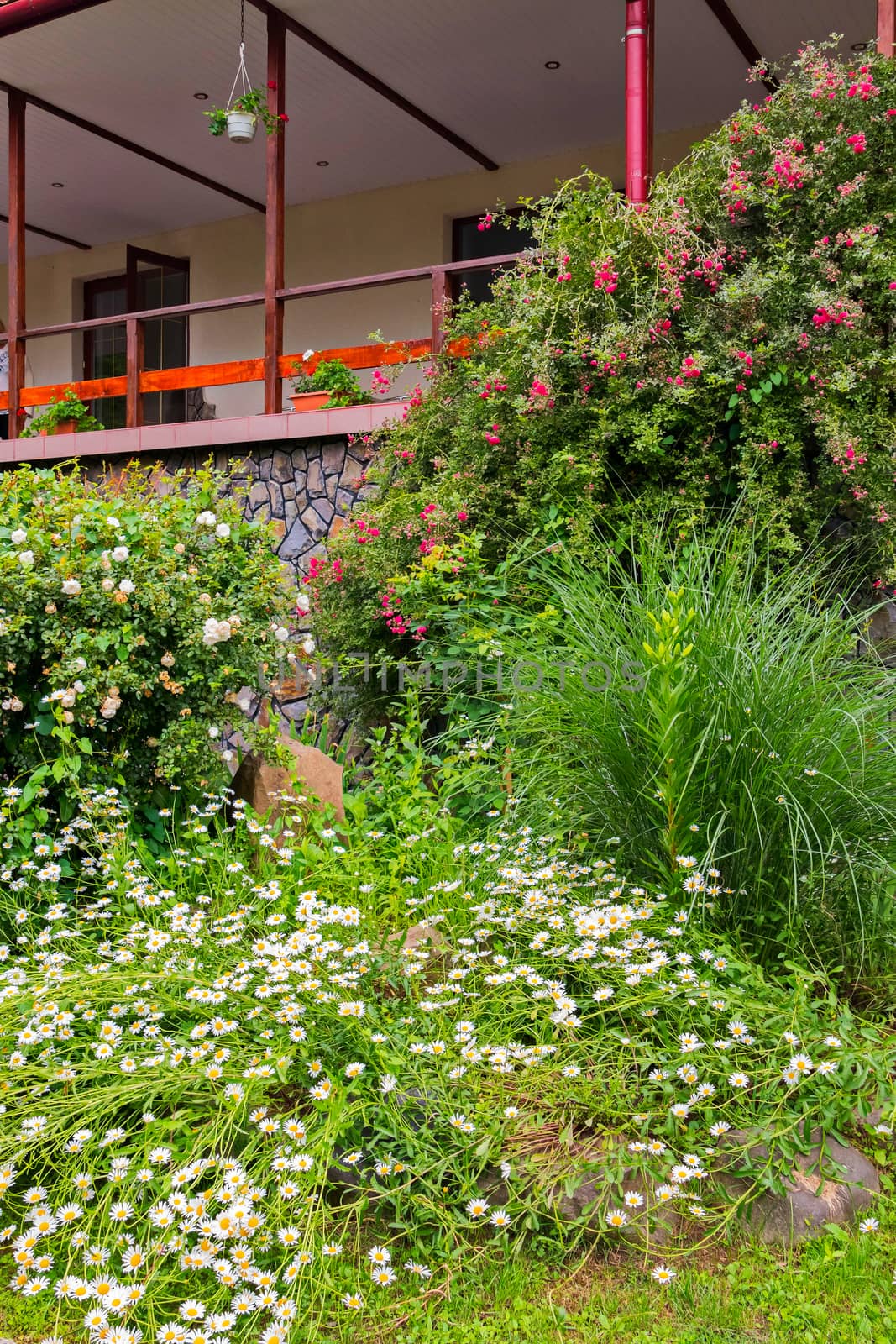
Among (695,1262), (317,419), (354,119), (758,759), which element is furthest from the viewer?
(354,119)

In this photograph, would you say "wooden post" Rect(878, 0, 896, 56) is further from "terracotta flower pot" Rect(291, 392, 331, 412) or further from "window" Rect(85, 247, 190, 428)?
"window" Rect(85, 247, 190, 428)

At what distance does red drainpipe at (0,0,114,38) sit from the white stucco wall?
11.8ft

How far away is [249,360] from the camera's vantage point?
841cm

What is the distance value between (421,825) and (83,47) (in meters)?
7.41

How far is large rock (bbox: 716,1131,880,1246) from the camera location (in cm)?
216

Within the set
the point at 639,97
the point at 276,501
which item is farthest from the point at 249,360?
the point at 639,97

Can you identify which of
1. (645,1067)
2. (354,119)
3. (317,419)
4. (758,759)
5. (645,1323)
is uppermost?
(354,119)

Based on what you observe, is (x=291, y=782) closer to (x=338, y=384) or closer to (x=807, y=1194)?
(x=807, y=1194)

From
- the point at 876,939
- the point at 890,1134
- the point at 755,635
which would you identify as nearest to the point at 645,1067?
the point at 890,1134

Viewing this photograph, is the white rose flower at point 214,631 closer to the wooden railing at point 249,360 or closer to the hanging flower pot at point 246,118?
the wooden railing at point 249,360

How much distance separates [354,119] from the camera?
29.5 ft

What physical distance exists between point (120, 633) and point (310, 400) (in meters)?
4.14

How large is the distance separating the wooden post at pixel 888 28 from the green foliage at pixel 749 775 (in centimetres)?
380

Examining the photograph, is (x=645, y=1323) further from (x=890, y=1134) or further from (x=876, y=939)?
(x=876, y=939)
